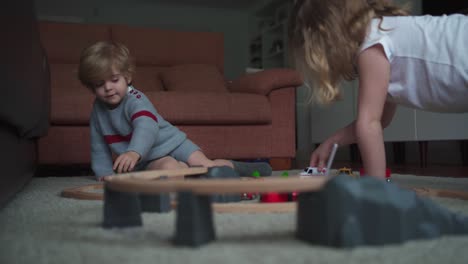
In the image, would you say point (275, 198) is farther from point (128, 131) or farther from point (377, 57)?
point (128, 131)

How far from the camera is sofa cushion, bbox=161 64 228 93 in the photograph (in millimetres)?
2660

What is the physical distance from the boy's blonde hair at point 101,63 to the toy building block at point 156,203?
2.40 feet

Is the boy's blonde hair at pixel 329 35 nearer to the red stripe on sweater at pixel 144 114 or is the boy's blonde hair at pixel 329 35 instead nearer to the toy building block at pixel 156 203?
the toy building block at pixel 156 203

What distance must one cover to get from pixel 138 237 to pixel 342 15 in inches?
26.2

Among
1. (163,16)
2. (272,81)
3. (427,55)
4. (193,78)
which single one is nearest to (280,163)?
(272,81)

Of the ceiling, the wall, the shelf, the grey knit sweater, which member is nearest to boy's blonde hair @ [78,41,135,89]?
the grey knit sweater

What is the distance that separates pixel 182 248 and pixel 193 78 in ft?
7.35

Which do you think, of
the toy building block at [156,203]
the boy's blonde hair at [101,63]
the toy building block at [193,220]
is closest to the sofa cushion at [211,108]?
the boy's blonde hair at [101,63]

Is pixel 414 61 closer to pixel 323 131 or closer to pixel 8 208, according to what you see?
pixel 8 208

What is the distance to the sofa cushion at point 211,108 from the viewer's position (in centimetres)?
210

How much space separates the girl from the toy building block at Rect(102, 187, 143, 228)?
20.0 inches

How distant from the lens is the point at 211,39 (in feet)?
Answer: 10.3

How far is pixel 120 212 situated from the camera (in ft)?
2.16

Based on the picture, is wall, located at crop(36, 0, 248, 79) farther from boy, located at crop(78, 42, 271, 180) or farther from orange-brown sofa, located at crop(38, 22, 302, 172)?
boy, located at crop(78, 42, 271, 180)
